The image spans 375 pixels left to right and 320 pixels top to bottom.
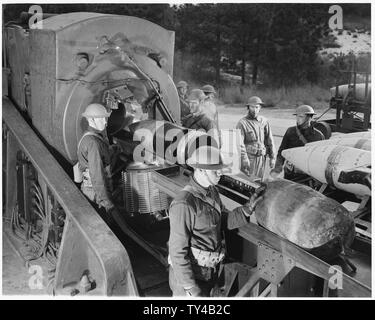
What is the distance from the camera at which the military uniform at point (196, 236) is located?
9.36 ft

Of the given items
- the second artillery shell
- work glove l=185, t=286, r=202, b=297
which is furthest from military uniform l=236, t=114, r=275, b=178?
work glove l=185, t=286, r=202, b=297

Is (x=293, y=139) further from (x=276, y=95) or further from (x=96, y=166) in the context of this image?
(x=96, y=166)

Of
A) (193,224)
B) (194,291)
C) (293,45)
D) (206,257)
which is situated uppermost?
(293,45)

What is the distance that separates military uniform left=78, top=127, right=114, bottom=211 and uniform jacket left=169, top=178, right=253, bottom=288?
1.51 meters

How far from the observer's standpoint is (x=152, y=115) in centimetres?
503

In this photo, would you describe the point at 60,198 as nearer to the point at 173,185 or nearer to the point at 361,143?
the point at 173,185

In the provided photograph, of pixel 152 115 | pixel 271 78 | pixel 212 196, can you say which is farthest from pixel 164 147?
pixel 271 78

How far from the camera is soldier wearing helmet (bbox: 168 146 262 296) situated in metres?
2.86

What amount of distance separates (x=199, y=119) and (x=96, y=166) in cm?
264

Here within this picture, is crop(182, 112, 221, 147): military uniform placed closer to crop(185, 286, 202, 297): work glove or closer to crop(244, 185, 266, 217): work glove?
Answer: crop(244, 185, 266, 217): work glove

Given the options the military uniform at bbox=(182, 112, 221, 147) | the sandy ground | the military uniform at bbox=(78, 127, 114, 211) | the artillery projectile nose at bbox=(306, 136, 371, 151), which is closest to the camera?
the military uniform at bbox=(78, 127, 114, 211)

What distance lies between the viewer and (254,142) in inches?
239

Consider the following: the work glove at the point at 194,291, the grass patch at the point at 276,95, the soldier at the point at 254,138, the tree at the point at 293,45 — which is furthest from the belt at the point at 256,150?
the work glove at the point at 194,291

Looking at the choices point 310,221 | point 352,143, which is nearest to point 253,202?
point 310,221
